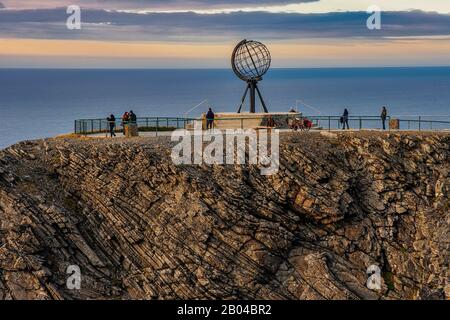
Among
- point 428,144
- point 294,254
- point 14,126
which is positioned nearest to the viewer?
point 294,254

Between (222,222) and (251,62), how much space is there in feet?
52.7

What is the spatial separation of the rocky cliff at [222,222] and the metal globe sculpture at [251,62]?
7.67m

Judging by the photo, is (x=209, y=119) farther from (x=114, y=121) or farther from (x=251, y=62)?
(x=251, y=62)

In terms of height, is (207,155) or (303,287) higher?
(207,155)

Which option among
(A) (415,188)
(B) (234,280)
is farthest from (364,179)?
(B) (234,280)

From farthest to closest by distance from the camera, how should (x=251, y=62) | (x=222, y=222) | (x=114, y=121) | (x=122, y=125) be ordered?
(x=251, y=62) < (x=122, y=125) < (x=114, y=121) < (x=222, y=222)

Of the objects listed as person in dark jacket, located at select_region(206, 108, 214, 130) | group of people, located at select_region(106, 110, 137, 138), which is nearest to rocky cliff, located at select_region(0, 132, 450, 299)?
group of people, located at select_region(106, 110, 137, 138)

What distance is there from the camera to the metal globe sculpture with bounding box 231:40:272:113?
199 feet

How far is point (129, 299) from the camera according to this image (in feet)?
144

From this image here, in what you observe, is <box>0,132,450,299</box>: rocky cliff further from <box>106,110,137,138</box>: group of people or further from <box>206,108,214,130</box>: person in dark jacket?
<box>206,108,214,130</box>: person in dark jacket

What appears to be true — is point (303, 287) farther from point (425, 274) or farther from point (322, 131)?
point (322, 131)

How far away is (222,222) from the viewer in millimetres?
47688

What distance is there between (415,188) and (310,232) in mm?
6843

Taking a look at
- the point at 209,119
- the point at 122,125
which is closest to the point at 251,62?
the point at 209,119
